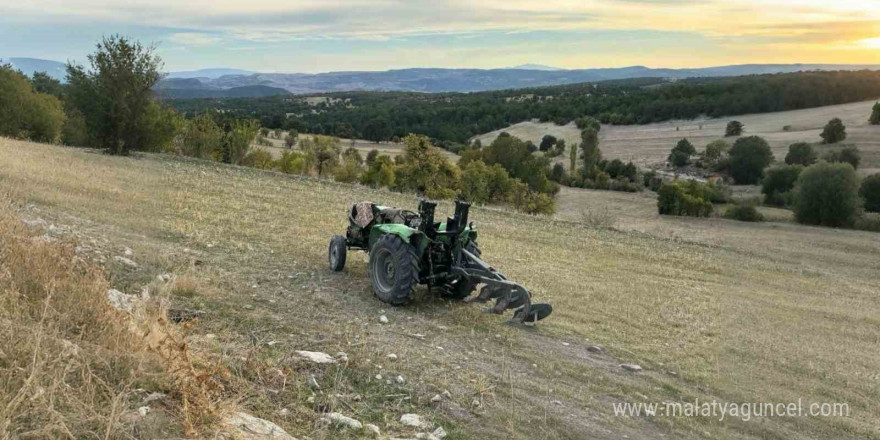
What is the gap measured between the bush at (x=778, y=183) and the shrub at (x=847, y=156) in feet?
24.2

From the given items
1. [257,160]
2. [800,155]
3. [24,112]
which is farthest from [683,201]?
[24,112]

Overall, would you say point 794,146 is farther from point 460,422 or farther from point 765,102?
point 460,422

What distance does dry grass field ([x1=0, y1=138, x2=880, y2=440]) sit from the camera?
529 centimetres

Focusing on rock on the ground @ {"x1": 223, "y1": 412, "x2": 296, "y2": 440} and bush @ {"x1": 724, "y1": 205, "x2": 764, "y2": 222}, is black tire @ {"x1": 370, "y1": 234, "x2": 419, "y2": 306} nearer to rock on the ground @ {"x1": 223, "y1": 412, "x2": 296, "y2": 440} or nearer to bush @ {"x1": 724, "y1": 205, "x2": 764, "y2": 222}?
rock on the ground @ {"x1": 223, "y1": 412, "x2": 296, "y2": 440}

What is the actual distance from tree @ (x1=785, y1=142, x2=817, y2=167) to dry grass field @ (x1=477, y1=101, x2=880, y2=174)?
6.99 feet

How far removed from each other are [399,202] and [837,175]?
36.6m

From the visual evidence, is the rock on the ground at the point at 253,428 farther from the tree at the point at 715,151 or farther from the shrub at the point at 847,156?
the tree at the point at 715,151

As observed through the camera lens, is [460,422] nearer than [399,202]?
Yes

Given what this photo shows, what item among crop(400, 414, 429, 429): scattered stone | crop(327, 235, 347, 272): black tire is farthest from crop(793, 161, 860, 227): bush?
crop(400, 414, 429, 429): scattered stone

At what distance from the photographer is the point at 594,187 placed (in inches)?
2790

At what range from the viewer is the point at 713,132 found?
8756 cm

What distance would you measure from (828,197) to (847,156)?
1031 inches

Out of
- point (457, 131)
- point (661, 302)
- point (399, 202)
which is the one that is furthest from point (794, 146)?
point (661, 302)

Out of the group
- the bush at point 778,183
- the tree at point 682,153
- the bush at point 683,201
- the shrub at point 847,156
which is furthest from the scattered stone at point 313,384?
the tree at point 682,153
